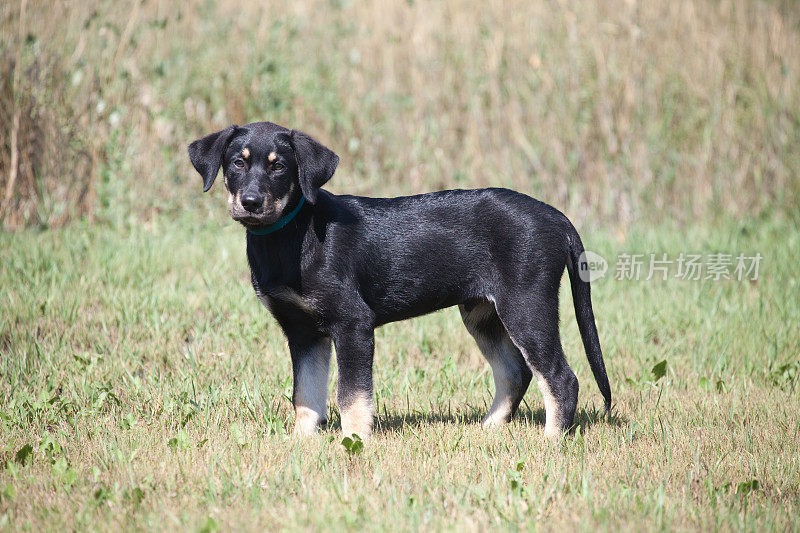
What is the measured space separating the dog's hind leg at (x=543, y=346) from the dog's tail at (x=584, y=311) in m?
0.19

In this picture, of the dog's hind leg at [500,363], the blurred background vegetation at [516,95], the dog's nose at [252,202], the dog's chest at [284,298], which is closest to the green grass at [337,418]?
the dog's hind leg at [500,363]

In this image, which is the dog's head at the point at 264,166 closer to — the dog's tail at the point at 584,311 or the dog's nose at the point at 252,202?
the dog's nose at the point at 252,202

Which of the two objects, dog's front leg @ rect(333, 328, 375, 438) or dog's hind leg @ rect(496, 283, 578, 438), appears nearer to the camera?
dog's front leg @ rect(333, 328, 375, 438)

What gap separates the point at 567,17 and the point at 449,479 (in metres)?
6.80

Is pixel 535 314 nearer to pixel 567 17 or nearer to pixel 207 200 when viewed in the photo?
pixel 207 200

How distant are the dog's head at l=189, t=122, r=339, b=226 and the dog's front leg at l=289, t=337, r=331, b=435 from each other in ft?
2.33

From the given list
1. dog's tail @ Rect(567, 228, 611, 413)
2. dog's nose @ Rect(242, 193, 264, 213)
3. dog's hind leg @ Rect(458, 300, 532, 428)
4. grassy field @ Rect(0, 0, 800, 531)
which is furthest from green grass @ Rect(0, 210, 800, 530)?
dog's nose @ Rect(242, 193, 264, 213)

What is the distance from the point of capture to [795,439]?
405cm

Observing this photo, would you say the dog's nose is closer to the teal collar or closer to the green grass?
the teal collar

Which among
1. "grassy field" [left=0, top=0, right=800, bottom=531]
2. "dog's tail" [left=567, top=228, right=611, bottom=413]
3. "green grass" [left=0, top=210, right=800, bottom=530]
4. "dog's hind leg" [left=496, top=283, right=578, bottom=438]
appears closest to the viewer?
"green grass" [left=0, top=210, right=800, bottom=530]

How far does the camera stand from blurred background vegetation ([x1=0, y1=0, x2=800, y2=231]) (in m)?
8.72

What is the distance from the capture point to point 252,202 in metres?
3.65

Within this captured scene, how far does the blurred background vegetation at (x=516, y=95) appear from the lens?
8.72 meters

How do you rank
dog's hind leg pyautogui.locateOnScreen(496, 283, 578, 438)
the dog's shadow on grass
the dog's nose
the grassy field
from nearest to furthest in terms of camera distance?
the grassy field → the dog's nose → dog's hind leg pyautogui.locateOnScreen(496, 283, 578, 438) → the dog's shadow on grass
